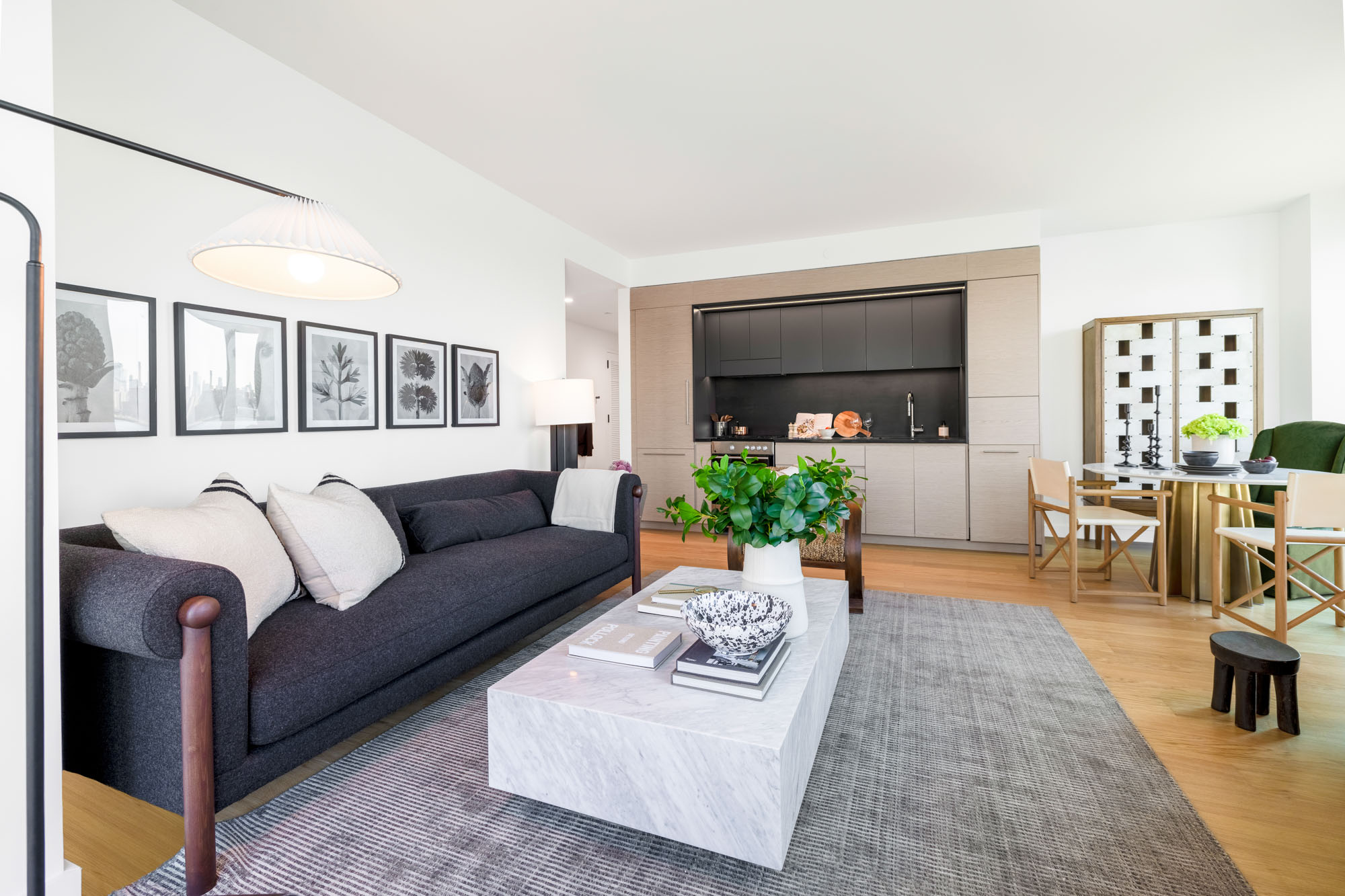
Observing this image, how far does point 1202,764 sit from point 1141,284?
4.79 m

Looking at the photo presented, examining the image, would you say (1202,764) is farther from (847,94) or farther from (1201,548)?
(847,94)

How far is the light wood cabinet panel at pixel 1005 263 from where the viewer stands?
4828 millimetres

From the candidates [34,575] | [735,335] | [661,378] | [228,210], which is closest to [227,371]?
[228,210]

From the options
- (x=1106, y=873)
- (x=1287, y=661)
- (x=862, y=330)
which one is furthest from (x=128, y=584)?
(x=862, y=330)

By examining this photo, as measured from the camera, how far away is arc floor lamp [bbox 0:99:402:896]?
1.18 m

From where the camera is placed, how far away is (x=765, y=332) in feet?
19.4

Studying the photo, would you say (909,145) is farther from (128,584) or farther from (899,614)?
(128,584)

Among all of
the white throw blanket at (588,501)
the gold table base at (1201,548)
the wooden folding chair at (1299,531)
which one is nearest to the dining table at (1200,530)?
the gold table base at (1201,548)

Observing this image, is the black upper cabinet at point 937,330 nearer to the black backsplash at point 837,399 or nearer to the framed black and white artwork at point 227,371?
the black backsplash at point 837,399

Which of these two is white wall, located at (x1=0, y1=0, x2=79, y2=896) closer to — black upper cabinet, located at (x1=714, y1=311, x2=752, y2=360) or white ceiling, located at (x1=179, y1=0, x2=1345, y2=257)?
white ceiling, located at (x1=179, y1=0, x2=1345, y2=257)

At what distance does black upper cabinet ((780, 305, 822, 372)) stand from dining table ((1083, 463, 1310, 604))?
2.59 meters

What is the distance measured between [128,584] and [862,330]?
17.6 ft

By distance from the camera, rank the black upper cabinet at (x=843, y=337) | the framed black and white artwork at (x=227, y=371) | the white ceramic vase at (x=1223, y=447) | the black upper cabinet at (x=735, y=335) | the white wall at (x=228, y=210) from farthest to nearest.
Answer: the black upper cabinet at (x=735, y=335), the black upper cabinet at (x=843, y=337), the white ceramic vase at (x=1223, y=447), the framed black and white artwork at (x=227, y=371), the white wall at (x=228, y=210)

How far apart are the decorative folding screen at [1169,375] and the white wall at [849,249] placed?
1.12 m
